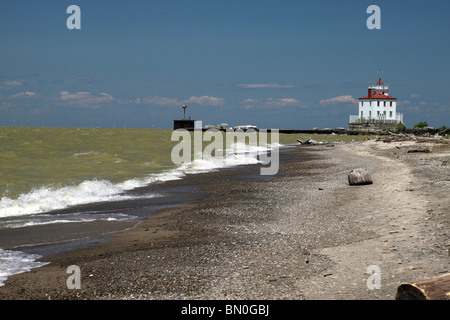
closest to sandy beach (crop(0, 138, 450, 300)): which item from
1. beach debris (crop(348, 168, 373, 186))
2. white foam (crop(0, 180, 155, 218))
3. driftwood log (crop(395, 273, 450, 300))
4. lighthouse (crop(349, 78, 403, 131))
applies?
driftwood log (crop(395, 273, 450, 300))

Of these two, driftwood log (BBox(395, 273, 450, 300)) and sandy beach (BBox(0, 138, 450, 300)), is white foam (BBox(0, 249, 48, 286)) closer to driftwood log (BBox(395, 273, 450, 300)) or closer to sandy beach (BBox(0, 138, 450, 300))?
sandy beach (BBox(0, 138, 450, 300))

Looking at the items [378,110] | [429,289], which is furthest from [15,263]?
[378,110]

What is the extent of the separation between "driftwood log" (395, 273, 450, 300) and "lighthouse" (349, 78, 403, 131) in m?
99.0

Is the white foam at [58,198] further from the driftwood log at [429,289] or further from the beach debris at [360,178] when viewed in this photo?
the driftwood log at [429,289]

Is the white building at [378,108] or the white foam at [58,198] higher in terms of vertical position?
the white building at [378,108]

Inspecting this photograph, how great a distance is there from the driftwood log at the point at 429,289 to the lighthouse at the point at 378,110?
325 feet

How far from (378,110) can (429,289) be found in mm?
102869

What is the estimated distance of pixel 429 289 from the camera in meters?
4.35

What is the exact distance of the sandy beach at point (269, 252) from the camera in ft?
19.6

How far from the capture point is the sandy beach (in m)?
5.99

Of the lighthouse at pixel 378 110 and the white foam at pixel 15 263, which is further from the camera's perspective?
the lighthouse at pixel 378 110

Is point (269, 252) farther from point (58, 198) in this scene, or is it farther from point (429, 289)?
point (58, 198)

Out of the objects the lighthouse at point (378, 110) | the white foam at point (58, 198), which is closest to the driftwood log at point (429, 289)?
the white foam at point (58, 198)
